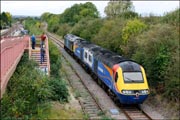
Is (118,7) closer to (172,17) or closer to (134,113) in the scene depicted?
(172,17)

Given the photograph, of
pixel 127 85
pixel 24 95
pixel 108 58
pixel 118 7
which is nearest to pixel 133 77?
pixel 127 85

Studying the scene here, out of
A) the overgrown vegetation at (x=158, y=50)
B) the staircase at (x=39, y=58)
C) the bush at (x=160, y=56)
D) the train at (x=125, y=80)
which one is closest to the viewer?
the train at (x=125, y=80)

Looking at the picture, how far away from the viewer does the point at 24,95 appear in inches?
648

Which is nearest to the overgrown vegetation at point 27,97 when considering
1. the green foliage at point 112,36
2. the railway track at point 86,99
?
the railway track at point 86,99

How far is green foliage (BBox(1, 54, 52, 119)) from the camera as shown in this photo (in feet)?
50.6

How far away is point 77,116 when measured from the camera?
57.7 feet

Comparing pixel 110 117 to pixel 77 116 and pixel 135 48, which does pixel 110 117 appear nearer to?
pixel 77 116

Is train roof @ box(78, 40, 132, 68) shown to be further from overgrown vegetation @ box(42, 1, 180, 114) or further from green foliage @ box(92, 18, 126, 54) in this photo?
green foliage @ box(92, 18, 126, 54)

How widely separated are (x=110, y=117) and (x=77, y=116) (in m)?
1.79

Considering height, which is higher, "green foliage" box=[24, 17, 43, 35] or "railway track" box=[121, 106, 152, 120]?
"green foliage" box=[24, 17, 43, 35]

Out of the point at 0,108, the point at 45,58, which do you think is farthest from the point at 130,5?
the point at 0,108

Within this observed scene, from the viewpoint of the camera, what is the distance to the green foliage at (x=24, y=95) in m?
15.4

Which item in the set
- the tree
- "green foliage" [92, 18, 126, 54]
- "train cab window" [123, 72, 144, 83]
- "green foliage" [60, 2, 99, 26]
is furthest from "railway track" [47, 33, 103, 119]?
"green foliage" [60, 2, 99, 26]

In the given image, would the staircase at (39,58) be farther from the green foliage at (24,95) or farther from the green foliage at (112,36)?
the green foliage at (112,36)
